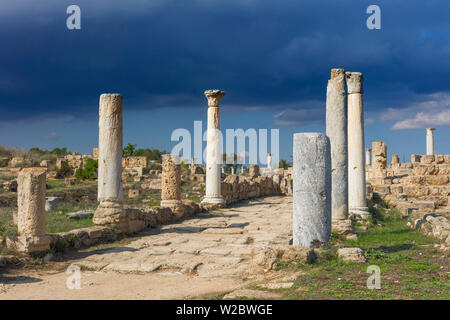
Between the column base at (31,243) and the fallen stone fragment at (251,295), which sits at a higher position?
the column base at (31,243)

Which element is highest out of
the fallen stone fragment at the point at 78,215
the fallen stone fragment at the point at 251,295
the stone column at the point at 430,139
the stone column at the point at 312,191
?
the stone column at the point at 430,139

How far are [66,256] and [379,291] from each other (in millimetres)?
5770

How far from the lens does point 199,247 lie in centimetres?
908

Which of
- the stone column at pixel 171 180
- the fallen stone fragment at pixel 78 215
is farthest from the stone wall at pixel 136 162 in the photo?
the fallen stone fragment at pixel 78 215

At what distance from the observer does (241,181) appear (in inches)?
830

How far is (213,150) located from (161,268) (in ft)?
31.3

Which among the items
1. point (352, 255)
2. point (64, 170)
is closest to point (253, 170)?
point (64, 170)

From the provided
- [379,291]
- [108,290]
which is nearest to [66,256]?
[108,290]

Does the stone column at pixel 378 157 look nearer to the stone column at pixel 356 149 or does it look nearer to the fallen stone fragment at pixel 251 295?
the stone column at pixel 356 149

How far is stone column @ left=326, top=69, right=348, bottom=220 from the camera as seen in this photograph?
33.8 ft

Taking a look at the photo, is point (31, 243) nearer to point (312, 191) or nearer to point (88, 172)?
point (312, 191)

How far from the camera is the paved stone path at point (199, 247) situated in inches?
291

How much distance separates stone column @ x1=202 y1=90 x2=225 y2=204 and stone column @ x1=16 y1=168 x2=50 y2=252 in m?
9.03
